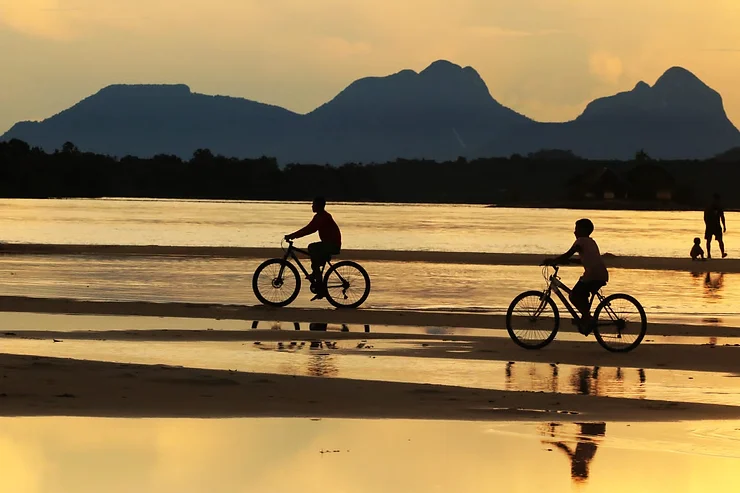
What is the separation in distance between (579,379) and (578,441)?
4499 millimetres

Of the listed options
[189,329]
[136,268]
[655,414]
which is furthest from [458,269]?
[655,414]

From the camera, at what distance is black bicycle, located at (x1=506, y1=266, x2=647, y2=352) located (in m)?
17.8

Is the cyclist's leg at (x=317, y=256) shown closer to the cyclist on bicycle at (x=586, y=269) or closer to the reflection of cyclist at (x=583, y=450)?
the cyclist on bicycle at (x=586, y=269)

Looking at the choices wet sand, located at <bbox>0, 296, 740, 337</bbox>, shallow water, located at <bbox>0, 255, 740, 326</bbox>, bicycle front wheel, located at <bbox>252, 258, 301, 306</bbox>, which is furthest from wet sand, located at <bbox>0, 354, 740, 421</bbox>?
shallow water, located at <bbox>0, 255, 740, 326</bbox>

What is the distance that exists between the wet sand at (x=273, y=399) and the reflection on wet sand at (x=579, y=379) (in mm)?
628

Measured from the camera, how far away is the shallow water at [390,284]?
26.1 m

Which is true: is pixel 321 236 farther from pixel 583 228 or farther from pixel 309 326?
pixel 583 228

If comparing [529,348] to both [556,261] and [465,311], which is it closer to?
[556,261]

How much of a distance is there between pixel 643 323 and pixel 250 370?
5686 millimetres

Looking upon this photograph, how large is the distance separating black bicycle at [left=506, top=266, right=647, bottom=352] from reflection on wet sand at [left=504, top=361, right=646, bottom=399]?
1.68 metres

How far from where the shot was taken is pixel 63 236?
71625 millimetres

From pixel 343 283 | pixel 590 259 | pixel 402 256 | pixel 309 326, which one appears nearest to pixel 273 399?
pixel 590 259

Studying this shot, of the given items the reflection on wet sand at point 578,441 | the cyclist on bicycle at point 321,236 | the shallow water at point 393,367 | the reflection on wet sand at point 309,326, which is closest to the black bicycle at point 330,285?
the cyclist on bicycle at point 321,236

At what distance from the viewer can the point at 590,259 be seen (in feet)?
58.5
